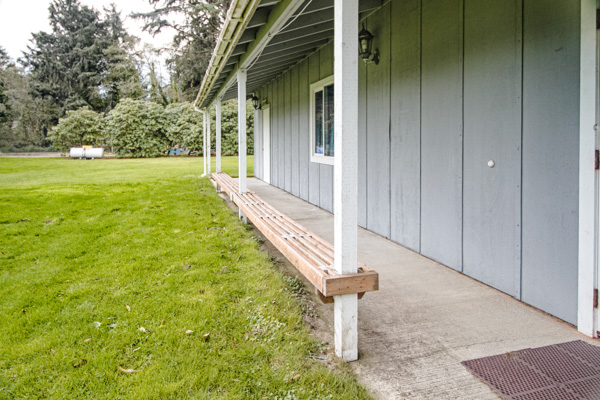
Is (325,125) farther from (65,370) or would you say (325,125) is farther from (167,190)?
(65,370)

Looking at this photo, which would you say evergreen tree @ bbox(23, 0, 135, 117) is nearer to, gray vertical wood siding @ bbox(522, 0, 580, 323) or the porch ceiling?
the porch ceiling

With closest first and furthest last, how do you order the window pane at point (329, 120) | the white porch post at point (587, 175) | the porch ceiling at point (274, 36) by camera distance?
1. the white porch post at point (587, 175)
2. the porch ceiling at point (274, 36)
3. the window pane at point (329, 120)

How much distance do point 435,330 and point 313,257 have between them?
88 centimetres

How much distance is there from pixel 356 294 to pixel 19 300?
8.79 feet

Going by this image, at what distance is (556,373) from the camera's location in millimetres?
2096

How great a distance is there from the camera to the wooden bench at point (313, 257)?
2.26m

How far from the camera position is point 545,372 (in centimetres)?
211

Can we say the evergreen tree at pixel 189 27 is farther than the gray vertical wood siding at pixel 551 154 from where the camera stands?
Yes

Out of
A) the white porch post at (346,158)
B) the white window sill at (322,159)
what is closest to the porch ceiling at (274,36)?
the white porch post at (346,158)

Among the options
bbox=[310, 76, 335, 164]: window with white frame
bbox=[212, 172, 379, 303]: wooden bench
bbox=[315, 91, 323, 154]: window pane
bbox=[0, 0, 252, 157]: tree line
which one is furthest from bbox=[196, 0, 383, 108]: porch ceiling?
bbox=[0, 0, 252, 157]: tree line

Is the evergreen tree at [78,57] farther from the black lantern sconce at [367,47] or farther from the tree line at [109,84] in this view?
the black lantern sconce at [367,47]

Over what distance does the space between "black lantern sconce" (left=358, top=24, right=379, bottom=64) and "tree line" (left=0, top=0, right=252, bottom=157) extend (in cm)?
1637

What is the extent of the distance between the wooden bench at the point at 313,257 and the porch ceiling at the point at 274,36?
183 centimetres

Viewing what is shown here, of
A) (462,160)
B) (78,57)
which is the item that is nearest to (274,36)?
(462,160)
